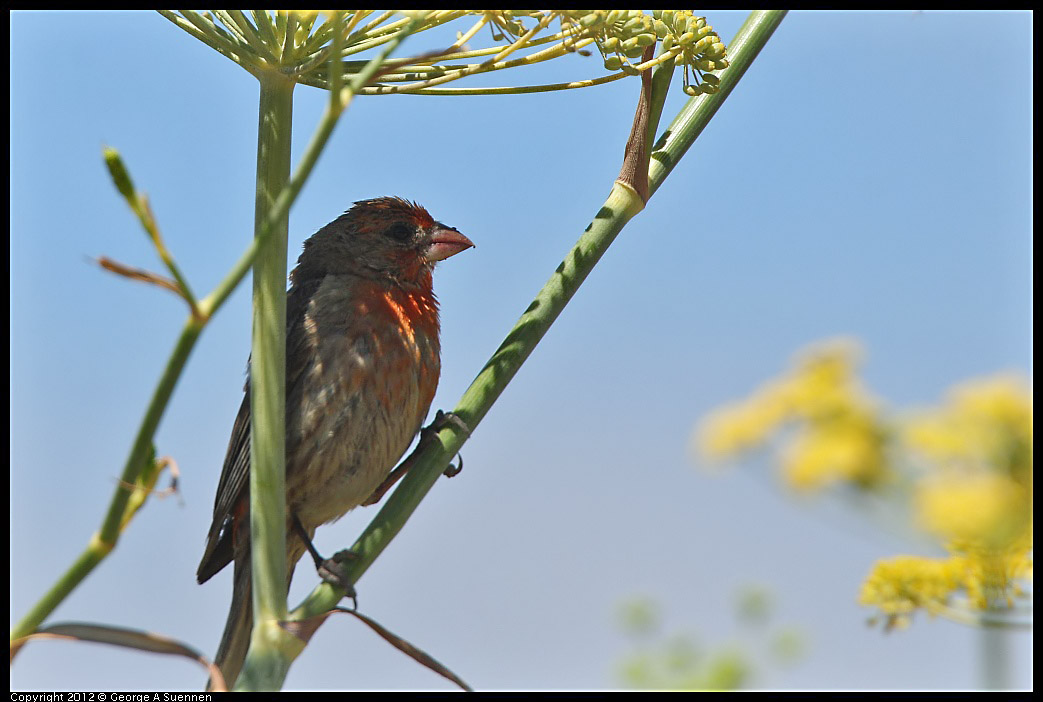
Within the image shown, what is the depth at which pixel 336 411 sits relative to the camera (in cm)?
371

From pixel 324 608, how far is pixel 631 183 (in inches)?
44.1

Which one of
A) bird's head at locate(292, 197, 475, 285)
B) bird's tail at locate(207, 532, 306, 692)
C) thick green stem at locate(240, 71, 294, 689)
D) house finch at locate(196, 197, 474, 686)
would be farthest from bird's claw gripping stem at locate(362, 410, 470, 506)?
thick green stem at locate(240, 71, 294, 689)

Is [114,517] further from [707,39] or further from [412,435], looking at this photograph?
[412,435]

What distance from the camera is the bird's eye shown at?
→ 4.43 metres

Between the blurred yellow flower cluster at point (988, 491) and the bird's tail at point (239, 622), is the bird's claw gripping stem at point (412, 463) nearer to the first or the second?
the bird's tail at point (239, 622)

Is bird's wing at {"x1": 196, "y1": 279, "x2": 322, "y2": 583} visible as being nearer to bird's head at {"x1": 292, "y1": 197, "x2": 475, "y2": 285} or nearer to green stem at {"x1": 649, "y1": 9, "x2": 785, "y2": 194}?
bird's head at {"x1": 292, "y1": 197, "x2": 475, "y2": 285}

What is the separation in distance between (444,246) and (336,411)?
1005 mm

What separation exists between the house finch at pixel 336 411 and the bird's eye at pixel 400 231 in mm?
384

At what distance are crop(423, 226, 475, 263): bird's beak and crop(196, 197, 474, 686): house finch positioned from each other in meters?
0.34

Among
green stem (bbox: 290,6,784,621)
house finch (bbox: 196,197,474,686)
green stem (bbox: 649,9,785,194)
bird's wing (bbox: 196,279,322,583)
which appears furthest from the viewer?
house finch (bbox: 196,197,474,686)

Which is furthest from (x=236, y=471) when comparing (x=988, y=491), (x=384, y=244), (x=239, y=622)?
(x=988, y=491)

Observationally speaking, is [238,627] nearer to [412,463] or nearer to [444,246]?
[412,463]

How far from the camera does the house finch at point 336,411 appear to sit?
370 cm
